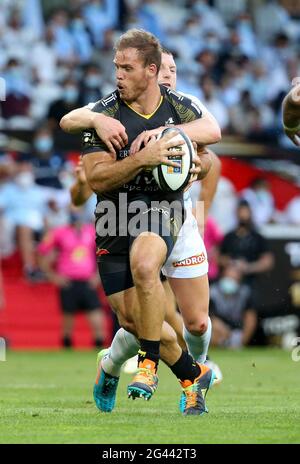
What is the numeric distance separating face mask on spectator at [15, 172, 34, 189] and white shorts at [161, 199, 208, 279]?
9.96 m

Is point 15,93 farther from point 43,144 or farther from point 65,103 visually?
point 43,144

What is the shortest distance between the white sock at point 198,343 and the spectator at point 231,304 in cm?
940

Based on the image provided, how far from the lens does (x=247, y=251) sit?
58.4 ft

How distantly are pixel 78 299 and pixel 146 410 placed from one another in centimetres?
939

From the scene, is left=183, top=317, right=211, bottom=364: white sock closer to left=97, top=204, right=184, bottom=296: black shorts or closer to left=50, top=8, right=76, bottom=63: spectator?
left=97, top=204, right=184, bottom=296: black shorts

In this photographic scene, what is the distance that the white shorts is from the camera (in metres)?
7.82

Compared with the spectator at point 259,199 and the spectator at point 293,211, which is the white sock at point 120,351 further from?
the spectator at point 293,211

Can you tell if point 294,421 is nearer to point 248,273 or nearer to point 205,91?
point 248,273

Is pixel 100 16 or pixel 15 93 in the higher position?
pixel 100 16

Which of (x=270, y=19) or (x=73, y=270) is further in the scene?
(x=270, y=19)

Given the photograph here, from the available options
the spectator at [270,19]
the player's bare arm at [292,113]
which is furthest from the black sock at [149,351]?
the spectator at [270,19]

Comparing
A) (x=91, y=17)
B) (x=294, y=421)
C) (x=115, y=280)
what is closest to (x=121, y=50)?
(x=115, y=280)

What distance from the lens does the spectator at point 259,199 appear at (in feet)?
62.1

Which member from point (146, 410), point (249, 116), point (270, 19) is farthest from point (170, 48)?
point (146, 410)
